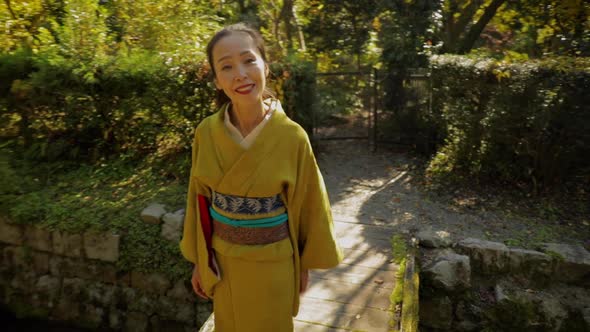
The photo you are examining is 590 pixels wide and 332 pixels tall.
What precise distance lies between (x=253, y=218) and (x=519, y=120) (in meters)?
4.88

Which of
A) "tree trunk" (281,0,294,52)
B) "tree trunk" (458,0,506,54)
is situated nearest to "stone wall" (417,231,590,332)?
"tree trunk" (458,0,506,54)

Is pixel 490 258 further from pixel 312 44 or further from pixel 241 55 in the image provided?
pixel 312 44

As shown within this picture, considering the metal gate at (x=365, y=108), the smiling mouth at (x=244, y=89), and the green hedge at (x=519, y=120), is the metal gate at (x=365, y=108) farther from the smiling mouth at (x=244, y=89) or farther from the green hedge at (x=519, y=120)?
the smiling mouth at (x=244, y=89)

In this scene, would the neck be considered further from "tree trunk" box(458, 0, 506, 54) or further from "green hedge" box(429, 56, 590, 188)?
"tree trunk" box(458, 0, 506, 54)

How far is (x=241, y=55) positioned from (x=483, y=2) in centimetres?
1014

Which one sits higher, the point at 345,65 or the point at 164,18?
the point at 164,18

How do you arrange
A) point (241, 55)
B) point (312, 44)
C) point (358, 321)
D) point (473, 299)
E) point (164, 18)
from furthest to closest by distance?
point (312, 44) < point (164, 18) < point (473, 299) < point (358, 321) < point (241, 55)

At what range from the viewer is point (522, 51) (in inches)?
462

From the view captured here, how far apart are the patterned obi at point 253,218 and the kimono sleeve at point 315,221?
0.11m

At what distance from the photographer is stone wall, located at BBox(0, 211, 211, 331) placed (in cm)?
471

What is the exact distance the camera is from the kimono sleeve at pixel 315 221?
7.05 feet

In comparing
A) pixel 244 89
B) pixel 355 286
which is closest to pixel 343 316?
pixel 355 286

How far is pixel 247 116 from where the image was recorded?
2.12 metres

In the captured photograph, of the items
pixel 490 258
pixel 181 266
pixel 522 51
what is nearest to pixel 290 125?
pixel 181 266
